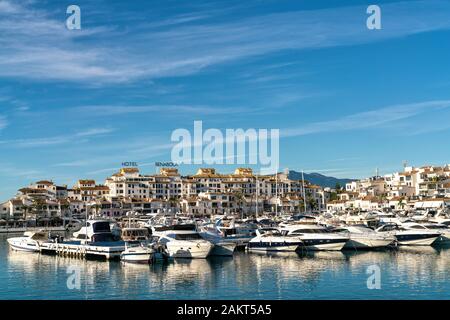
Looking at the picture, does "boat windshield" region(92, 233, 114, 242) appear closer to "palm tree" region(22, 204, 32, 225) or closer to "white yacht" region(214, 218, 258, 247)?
"white yacht" region(214, 218, 258, 247)

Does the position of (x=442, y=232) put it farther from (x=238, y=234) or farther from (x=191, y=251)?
(x=191, y=251)

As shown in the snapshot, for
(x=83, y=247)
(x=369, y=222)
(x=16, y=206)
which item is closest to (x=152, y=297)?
(x=83, y=247)

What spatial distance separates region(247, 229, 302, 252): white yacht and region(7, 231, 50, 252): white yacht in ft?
59.6

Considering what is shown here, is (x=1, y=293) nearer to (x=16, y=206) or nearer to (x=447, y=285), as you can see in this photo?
(x=447, y=285)

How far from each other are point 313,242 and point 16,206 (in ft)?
240

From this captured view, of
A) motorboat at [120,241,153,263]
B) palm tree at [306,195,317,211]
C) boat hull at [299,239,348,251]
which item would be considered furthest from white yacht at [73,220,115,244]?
palm tree at [306,195,317,211]

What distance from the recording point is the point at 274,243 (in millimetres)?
38156

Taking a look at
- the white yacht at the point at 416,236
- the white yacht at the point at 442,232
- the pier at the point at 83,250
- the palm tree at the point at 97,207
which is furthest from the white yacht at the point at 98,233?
the palm tree at the point at 97,207

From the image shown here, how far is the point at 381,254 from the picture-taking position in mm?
37500

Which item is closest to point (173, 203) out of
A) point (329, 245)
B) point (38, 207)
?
point (38, 207)

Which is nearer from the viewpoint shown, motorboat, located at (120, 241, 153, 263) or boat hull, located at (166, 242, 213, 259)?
motorboat, located at (120, 241, 153, 263)

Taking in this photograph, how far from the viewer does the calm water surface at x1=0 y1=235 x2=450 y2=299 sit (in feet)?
79.6

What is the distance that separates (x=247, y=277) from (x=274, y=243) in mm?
9873

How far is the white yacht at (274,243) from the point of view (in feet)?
124
